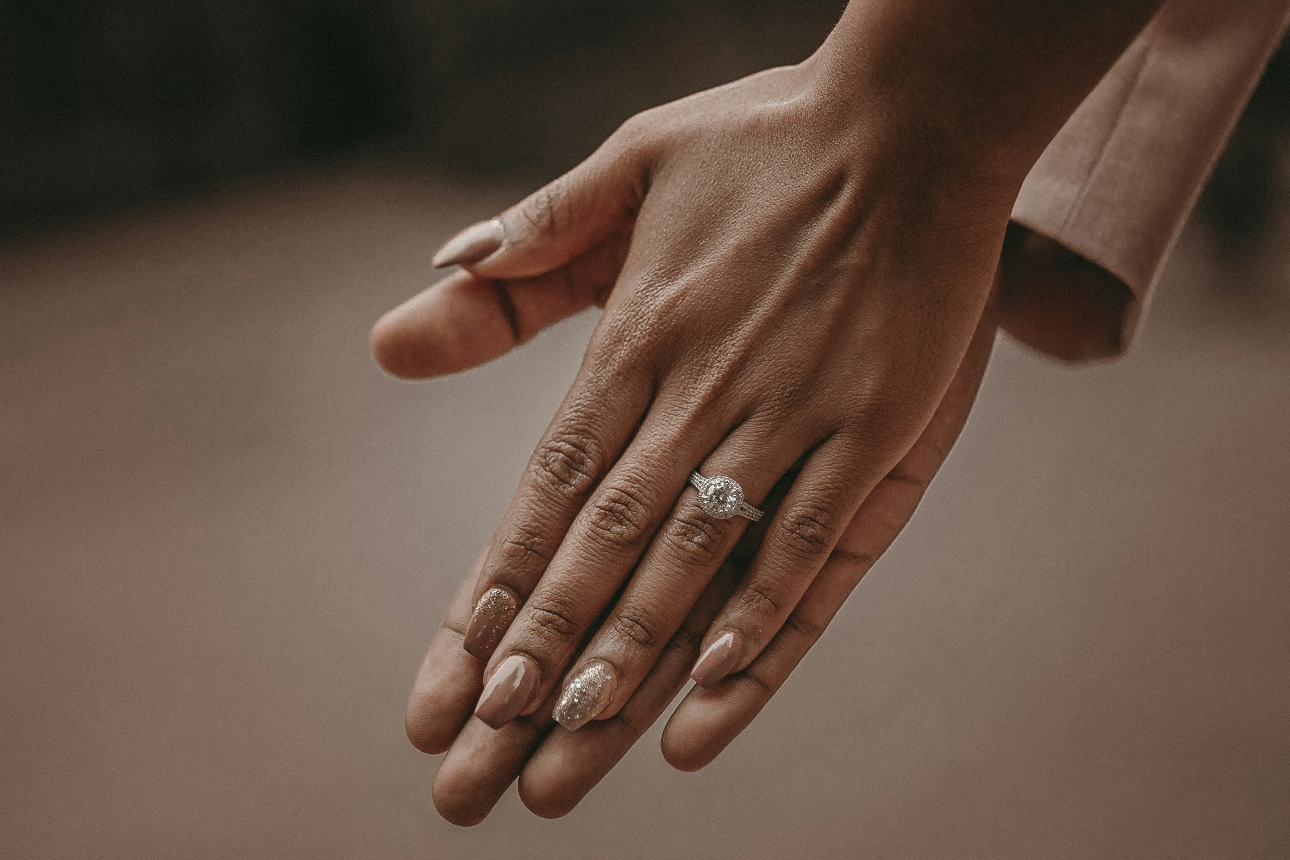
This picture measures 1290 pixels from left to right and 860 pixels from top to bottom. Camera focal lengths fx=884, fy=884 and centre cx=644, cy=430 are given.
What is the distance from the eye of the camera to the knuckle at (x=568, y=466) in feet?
2.84

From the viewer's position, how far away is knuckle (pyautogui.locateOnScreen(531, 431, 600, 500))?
0.87m

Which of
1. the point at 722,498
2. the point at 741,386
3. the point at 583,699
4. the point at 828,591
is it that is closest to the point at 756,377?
the point at 741,386

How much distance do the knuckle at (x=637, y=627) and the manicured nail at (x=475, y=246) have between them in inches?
17.1

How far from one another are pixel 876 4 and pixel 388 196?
5.91 feet

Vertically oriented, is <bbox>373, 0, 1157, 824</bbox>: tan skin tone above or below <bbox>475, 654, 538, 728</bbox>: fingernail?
above

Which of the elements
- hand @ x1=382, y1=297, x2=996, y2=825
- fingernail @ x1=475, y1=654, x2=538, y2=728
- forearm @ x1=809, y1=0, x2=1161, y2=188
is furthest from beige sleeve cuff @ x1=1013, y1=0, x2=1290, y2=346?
fingernail @ x1=475, y1=654, x2=538, y2=728

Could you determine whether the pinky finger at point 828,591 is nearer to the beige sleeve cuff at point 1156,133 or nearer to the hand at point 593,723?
the hand at point 593,723

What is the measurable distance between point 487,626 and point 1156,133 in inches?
38.3

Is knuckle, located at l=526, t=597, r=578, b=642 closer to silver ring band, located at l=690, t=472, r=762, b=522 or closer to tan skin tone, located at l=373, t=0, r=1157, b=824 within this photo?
tan skin tone, located at l=373, t=0, r=1157, b=824

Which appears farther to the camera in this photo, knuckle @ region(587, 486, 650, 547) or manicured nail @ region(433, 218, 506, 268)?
manicured nail @ region(433, 218, 506, 268)

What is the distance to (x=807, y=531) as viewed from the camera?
2.72 ft

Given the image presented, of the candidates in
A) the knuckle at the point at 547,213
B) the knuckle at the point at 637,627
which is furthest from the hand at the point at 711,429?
the knuckle at the point at 547,213

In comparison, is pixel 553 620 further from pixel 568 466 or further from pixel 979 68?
pixel 979 68

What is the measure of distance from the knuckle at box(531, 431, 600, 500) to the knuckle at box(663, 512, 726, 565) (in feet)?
0.33
